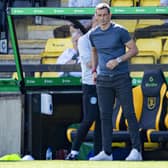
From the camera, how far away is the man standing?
8.02m

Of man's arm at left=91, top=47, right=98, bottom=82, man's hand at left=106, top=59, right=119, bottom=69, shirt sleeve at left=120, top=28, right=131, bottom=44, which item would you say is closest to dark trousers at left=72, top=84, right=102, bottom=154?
man's arm at left=91, top=47, right=98, bottom=82

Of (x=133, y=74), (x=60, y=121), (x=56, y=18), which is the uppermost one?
(x=56, y=18)

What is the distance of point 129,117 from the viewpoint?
8.12m

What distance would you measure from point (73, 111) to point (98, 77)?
1.72 metres

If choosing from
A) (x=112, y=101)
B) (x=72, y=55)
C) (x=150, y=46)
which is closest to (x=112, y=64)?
(x=112, y=101)

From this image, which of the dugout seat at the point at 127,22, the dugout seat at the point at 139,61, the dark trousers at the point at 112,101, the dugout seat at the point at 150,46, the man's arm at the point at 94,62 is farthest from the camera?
the dugout seat at the point at 150,46

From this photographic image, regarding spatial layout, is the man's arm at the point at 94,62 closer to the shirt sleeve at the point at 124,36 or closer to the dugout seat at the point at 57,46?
the shirt sleeve at the point at 124,36

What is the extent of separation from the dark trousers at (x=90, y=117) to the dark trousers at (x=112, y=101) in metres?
0.44

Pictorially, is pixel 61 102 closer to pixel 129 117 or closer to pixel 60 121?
pixel 60 121

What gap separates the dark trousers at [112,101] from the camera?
8039 millimetres

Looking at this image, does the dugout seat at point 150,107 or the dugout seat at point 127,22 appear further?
the dugout seat at point 127,22
